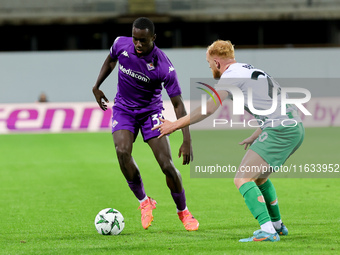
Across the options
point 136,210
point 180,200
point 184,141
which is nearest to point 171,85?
point 184,141

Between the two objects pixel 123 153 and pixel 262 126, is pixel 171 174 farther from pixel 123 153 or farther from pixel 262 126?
pixel 262 126

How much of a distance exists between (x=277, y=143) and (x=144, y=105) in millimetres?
1952

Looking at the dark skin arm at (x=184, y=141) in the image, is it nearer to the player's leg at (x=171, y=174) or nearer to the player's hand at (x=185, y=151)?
the player's hand at (x=185, y=151)

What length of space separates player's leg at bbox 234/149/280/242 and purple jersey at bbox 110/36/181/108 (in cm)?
139

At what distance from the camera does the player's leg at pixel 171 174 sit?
7.39 meters

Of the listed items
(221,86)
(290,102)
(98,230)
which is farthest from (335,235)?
(98,230)

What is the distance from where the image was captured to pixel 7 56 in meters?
29.3

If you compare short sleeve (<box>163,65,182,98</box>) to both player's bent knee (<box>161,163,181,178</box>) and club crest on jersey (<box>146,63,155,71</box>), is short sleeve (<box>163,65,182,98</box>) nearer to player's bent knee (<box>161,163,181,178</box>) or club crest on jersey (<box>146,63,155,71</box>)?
club crest on jersey (<box>146,63,155,71</box>)

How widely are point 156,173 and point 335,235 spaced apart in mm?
7505

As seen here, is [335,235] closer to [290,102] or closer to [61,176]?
[290,102]

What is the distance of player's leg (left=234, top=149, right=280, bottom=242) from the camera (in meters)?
6.29

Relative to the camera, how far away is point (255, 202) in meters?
6.30

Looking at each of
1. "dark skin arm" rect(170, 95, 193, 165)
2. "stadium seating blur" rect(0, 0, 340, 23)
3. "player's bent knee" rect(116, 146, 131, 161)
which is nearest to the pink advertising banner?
"stadium seating blur" rect(0, 0, 340, 23)

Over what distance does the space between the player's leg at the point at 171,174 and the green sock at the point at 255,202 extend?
4.03ft
